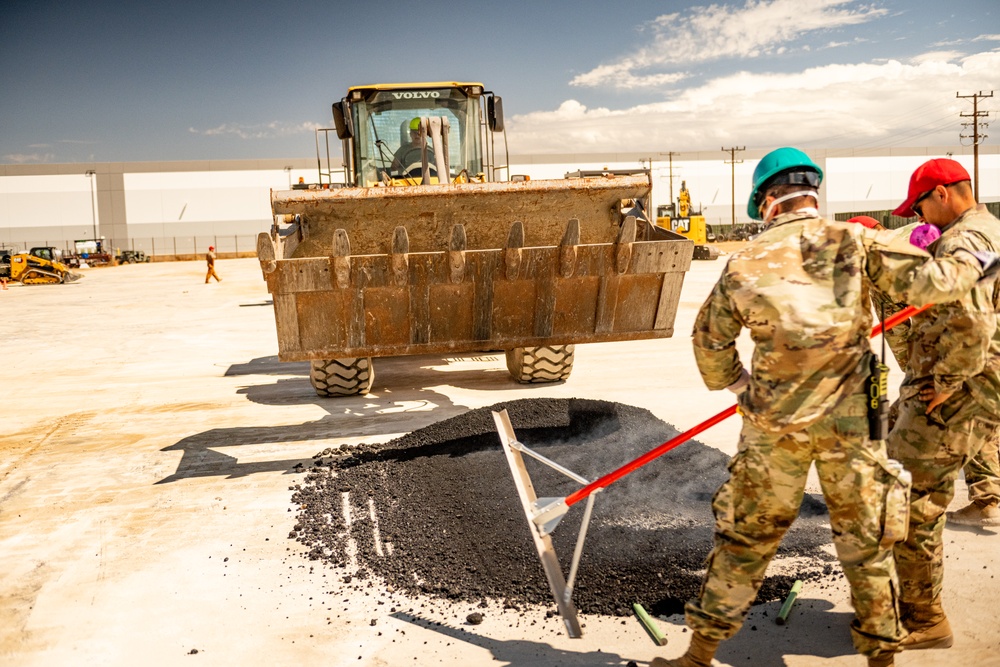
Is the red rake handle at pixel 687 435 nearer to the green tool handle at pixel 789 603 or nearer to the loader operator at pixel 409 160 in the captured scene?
the green tool handle at pixel 789 603

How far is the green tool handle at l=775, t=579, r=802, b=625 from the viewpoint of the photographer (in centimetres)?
352

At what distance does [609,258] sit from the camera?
6.57 m

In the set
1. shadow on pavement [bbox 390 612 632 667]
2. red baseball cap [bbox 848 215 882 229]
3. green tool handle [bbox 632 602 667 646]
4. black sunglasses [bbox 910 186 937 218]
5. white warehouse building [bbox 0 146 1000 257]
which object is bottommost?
shadow on pavement [bbox 390 612 632 667]

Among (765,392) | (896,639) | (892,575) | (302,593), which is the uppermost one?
(765,392)

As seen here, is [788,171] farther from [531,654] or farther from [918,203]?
[531,654]

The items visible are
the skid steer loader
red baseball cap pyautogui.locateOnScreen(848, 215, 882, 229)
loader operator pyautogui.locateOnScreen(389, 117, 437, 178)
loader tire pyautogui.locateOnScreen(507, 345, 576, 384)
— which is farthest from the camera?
loader operator pyautogui.locateOnScreen(389, 117, 437, 178)

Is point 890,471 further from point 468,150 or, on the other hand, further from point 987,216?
point 468,150

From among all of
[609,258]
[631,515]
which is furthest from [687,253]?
[631,515]

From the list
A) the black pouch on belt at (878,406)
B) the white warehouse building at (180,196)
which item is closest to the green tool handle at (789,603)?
the black pouch on belt at (878,406)

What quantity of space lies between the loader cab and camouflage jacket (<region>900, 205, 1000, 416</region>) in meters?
5.88

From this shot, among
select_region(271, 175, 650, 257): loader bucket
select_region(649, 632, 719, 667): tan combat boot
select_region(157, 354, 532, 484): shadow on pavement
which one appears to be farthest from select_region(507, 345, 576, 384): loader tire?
select_region(649, 632, 719, 667): tan combat boot

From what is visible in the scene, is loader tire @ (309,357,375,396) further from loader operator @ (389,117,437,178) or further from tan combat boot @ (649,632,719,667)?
tan combat boot @ (649,632,719,667)

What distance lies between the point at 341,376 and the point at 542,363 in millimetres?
2025

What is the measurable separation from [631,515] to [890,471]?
7.14 feet
